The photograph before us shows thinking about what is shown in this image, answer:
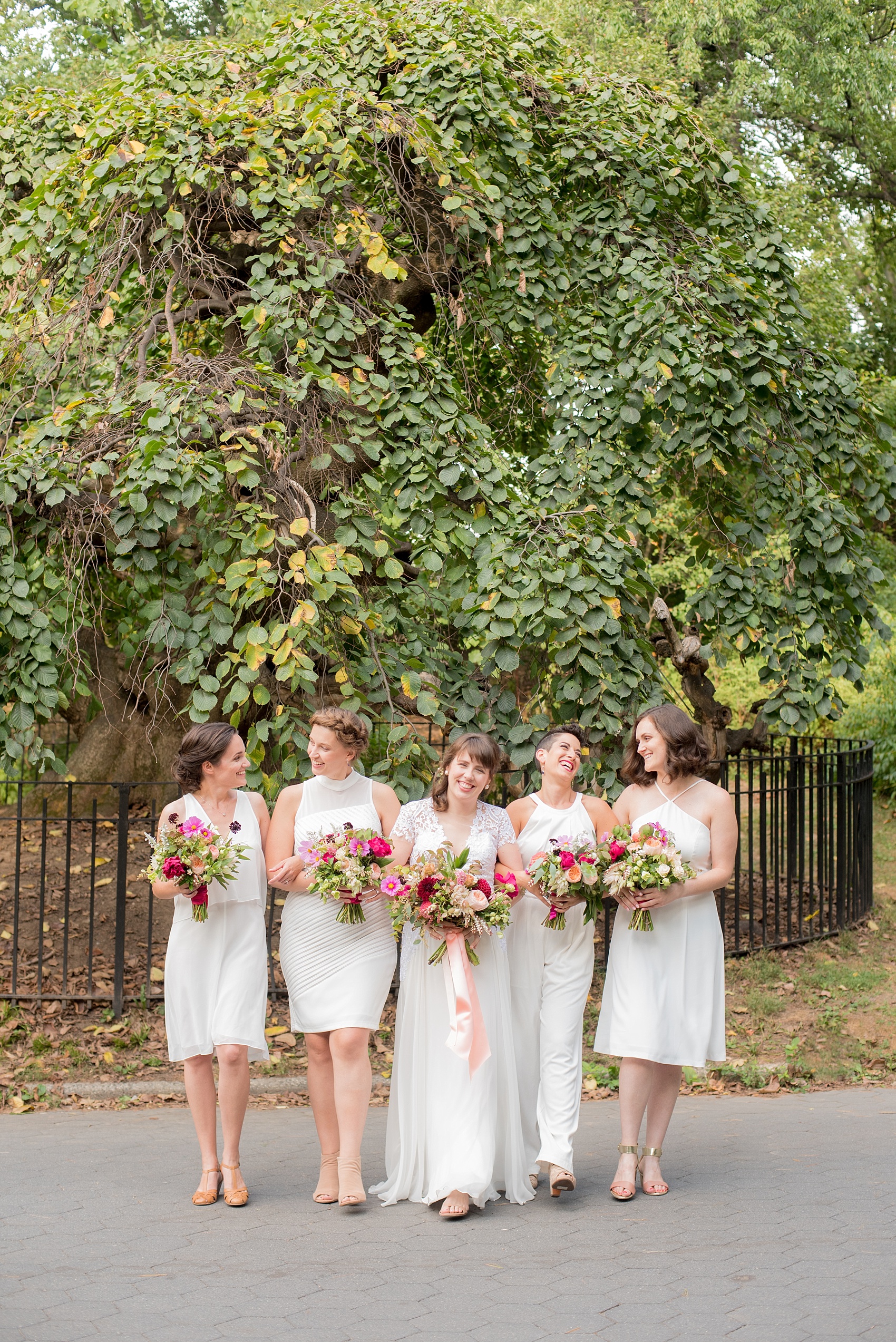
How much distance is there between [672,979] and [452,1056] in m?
0.88

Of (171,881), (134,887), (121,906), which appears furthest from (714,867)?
(134,887)

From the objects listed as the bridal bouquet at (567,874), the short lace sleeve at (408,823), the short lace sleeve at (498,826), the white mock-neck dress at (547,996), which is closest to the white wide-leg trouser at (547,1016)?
the white mock-neck dress at (547,996)

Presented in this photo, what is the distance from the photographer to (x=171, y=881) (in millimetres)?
4391

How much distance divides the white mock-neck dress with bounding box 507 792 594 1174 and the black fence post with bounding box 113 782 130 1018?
2902mm

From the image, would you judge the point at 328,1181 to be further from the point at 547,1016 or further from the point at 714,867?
the point at 714,867

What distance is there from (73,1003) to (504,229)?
512 cm

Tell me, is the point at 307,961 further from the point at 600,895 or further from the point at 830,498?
the point at 830,498

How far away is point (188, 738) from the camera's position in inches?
181

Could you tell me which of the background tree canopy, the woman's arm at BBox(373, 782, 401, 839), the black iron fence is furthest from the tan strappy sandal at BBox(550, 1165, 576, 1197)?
the black iron fence

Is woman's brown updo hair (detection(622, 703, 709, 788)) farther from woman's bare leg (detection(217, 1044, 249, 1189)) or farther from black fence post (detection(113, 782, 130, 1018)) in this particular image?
black fence post (detection(113, 782, 130, 1018))

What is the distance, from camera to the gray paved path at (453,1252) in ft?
11.6

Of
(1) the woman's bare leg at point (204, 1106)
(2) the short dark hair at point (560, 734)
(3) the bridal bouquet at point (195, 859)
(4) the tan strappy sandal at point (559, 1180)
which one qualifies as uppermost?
(2) the short dark hair at point (560, 734)

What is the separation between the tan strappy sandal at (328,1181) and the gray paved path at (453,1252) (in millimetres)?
79

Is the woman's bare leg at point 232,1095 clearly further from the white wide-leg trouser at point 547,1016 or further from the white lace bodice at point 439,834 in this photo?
the white wide-leg trouser at point 547,1016
